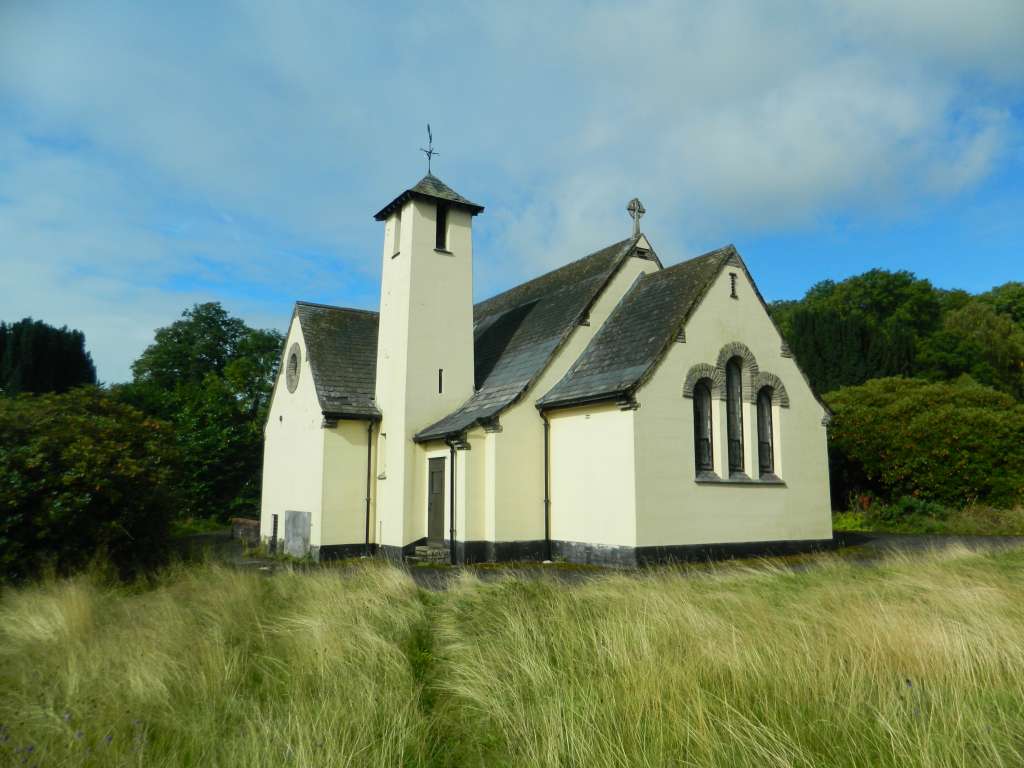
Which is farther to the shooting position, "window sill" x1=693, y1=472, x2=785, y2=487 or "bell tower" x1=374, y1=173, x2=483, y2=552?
"bell tower" x1=374, y1=173, x2=483, y2=552

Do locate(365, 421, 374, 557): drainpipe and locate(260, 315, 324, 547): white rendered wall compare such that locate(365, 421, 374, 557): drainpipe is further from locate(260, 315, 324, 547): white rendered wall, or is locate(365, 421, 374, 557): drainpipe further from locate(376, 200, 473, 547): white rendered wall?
locate(260, 315, 324, 547): white rendered wall

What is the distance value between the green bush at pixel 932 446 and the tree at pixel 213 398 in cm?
2334

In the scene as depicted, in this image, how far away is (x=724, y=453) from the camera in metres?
16.5

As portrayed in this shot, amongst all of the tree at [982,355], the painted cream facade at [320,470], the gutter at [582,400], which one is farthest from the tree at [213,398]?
the tree at [982,355]

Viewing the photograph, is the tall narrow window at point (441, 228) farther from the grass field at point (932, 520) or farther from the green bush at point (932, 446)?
the grass field at point (932, 520)

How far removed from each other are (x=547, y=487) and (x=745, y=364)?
571 centimetres

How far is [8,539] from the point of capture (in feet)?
38.9

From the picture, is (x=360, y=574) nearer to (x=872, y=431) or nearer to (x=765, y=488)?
(x=765, y=488)

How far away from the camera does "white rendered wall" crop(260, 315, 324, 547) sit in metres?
19.3

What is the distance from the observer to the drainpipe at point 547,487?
17.1 m

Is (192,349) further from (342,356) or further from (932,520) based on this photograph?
(932,520)

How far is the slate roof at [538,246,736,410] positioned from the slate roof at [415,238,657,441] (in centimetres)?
80

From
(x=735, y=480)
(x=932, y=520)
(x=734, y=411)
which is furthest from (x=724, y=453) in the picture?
(x=932, y=520)

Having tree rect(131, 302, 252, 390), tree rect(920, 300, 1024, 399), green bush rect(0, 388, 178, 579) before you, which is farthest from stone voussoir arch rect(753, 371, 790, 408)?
tree rect(131, 302, 252, 390)
